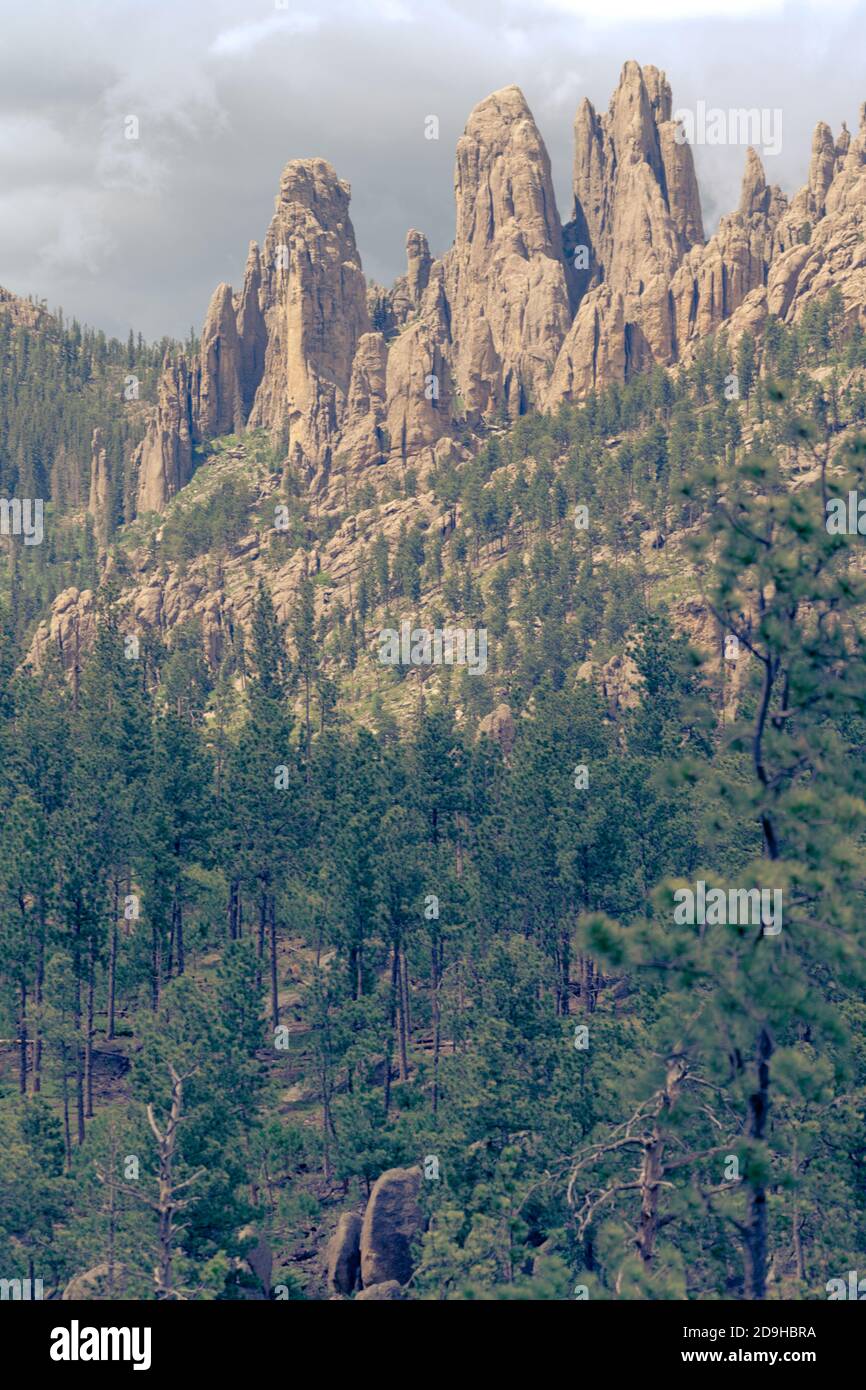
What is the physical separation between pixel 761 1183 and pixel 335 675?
117754 mm

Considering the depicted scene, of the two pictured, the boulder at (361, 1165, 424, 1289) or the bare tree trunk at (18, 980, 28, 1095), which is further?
the bare tree trunk at (18, 980, 28, 1095)

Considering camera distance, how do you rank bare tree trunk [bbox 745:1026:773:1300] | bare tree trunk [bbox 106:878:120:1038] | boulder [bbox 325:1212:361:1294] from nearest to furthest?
bare tree trunk [bbox 745:1026:773:1300] → boulder [bbox 325:1212:361:1294] → bare tree trunk [bbox 106:878:120:1038]

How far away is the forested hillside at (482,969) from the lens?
2172 centimetres

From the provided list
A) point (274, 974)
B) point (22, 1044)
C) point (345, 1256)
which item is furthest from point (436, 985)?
point (22, 1044)

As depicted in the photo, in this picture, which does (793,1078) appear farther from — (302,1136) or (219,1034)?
(302,1136)

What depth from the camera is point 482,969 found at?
4934 cm

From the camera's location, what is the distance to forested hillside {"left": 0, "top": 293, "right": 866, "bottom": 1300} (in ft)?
71.3

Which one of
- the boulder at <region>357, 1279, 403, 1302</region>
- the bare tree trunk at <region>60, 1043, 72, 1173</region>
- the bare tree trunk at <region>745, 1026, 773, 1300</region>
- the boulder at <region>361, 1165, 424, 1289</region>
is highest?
the bare tree trunk at <region>745, 1026, 773, 1300</region>

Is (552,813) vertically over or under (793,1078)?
over

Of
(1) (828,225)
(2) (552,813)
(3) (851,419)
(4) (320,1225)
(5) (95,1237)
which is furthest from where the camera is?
(1) (828,225)

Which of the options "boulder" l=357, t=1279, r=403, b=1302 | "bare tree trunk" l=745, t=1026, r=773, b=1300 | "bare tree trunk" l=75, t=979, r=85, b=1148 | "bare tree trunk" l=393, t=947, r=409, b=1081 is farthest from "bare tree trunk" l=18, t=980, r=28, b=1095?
"bare tree trunk" l=745, t=1026, r=773, b=1300

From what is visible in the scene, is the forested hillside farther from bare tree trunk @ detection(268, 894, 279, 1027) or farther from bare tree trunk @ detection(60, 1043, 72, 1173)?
bare tree trunk @ detection(268, 894, 279, 1027)

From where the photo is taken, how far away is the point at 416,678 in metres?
137
